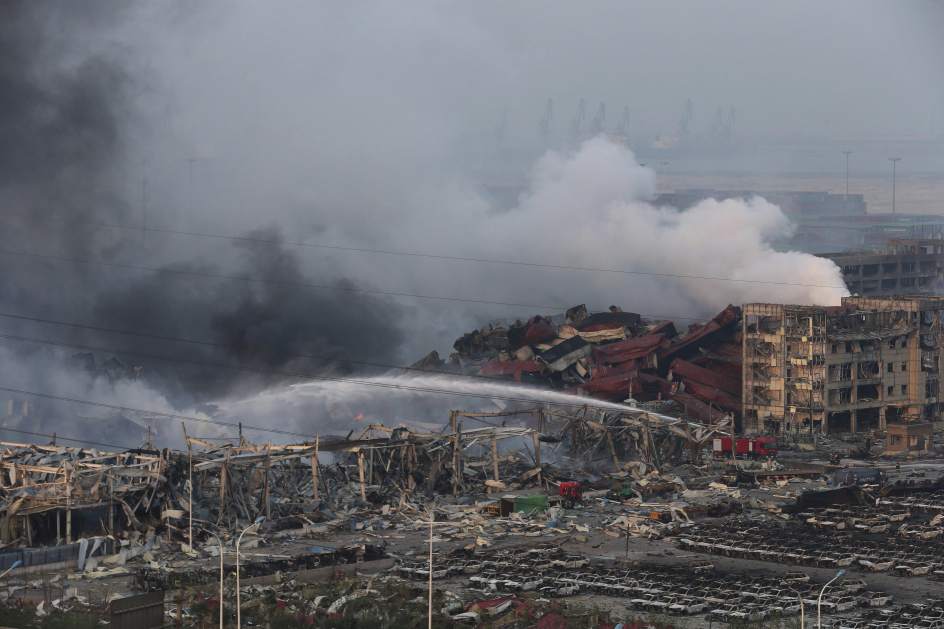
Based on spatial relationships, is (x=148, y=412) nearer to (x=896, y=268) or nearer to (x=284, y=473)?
(x=284, y=473)

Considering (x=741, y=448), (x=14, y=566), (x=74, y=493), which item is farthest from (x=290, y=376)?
(x=14, y=566)

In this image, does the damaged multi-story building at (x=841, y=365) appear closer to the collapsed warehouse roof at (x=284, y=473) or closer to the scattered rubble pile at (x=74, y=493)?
the collapsed warehouse roof at (x=284, y=473)

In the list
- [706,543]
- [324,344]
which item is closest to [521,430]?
[706,543]

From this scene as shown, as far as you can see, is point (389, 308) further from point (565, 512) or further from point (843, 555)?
point (843, 555)

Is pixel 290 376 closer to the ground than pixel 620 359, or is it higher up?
closer to the ground

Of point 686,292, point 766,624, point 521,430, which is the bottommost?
point 766,624

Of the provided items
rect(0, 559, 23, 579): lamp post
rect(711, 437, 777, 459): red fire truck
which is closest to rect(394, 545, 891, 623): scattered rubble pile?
rect(0, 559, 23, 579): lamp post
